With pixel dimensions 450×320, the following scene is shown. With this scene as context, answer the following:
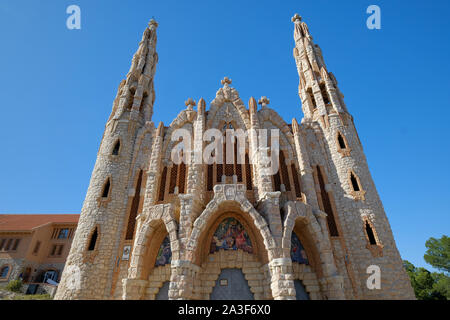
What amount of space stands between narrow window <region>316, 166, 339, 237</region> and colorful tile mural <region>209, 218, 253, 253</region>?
539 centimetres

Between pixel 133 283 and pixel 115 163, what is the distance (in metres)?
8.22

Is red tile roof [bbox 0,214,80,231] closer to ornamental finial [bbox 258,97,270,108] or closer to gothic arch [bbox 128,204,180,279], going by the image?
gothic arch [bbox 128,204,180,279]

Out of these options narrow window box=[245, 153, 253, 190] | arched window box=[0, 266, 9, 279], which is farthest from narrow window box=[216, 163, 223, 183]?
arched window box=[0, 266, 9, 279]

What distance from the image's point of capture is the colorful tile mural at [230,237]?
43.0 feet

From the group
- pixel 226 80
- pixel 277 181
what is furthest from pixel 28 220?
pixel 277 181

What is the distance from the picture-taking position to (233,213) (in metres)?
13.6

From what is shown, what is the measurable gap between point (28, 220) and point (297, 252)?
1292 inches

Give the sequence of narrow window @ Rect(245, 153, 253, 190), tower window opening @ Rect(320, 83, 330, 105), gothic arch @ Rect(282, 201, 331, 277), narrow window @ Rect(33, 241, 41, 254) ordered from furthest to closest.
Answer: narrow window @ Rect(33, 241, 41, 254) < tower window opening @ Rect(320, 83, 330, 105) < narrow window @ Rect(245, 153, 253, 190) < gothic arch @ Rect(282, 201, 331, 277)

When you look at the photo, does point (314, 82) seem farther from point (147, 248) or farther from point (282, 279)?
point (147, 248)

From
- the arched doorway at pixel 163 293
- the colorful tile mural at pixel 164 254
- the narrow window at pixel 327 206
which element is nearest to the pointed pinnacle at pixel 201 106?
the colorful tile mural at pixel 164 254

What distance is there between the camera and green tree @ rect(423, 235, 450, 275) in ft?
102

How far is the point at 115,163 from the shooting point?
16.6m
